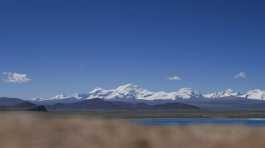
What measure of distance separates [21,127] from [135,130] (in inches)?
110

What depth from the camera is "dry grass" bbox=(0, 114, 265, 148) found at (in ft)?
33.6

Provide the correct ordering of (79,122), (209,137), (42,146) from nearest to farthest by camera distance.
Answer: (42,146), (209,137), (79,122)

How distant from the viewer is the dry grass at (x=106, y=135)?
10.2 m

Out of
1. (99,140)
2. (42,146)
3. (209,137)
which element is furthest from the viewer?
(209,137)

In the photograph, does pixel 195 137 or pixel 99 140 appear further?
pixel 195 137

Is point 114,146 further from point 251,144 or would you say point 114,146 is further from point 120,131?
point 251,144

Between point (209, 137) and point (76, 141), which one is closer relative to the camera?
point (76, 141)

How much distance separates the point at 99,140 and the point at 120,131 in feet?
3.79

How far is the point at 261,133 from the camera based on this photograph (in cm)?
1227

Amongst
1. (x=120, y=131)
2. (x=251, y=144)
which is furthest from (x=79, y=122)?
(x=251, y=144)

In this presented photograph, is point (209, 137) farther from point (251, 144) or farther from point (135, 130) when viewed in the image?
point (135, 130)

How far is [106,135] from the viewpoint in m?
11.2

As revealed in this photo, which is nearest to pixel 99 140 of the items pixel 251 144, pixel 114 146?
pixel 114 146

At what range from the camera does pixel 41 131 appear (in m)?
10.9
